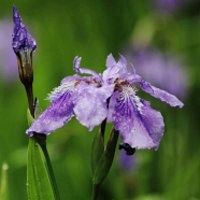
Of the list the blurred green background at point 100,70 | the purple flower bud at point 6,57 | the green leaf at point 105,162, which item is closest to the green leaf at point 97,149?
the green leaf at point 105,162

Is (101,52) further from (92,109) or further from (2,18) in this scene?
(92,109)

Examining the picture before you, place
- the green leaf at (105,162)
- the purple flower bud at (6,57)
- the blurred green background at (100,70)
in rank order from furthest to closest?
the purple flower bud at (6,57), the blurred green background at (100,70), the green leaf at (105,162)

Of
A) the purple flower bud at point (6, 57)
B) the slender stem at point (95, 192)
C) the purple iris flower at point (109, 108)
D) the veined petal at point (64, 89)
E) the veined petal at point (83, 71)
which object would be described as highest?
the purple flower bud at point (6, 57)

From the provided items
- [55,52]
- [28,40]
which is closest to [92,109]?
[28,40]

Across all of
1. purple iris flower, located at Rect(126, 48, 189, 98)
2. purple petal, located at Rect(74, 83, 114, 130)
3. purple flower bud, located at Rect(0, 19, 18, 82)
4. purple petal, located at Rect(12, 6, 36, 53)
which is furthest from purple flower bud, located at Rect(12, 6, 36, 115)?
purple flower bud, located at Rect(0, 19, 18, 82)

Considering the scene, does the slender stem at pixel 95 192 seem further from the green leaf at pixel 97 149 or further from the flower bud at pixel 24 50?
the flower bud at pixel 24 50

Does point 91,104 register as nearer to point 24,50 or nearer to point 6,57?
point 24,50

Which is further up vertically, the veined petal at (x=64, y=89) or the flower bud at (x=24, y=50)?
the flower bud at (x=24, y=50)
